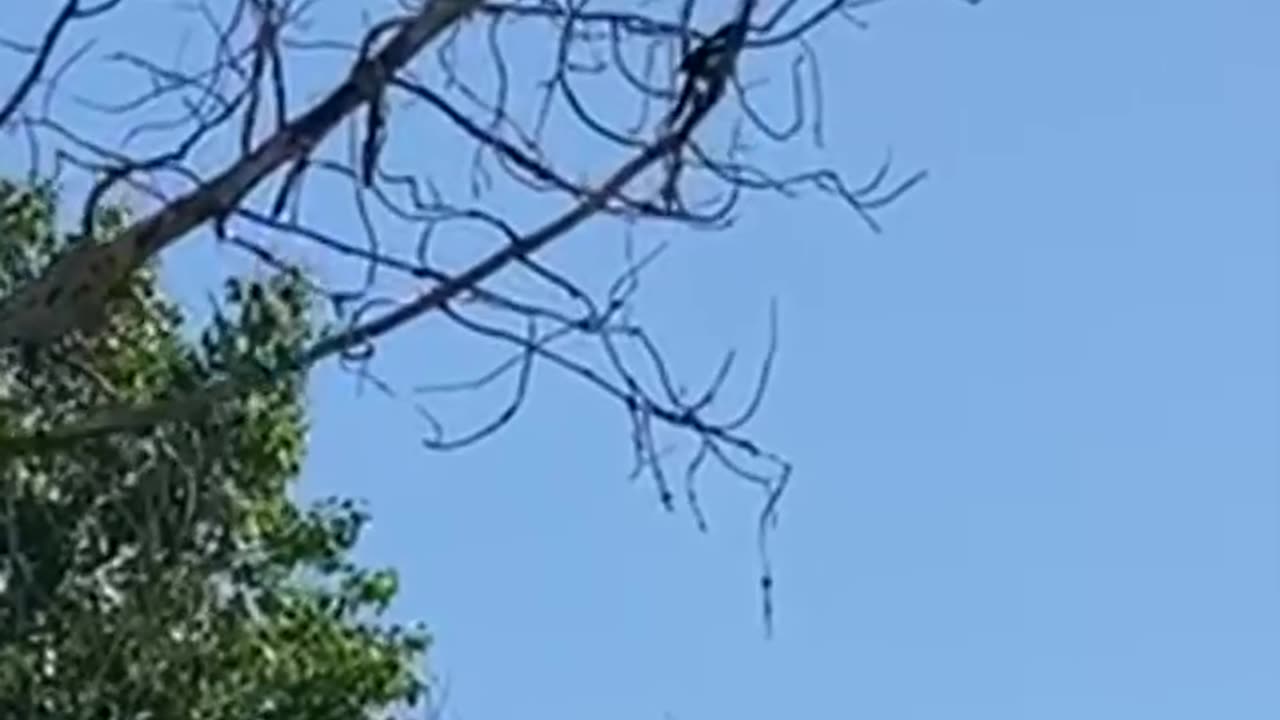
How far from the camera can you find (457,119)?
2.43m

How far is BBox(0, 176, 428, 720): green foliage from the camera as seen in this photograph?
9.41ft

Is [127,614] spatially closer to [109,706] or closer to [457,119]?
[457,119]

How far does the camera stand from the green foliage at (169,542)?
287 centimetres

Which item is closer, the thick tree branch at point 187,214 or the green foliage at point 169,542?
the thick tree branch at point 187,214

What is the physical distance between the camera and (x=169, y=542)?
3184 millimetres

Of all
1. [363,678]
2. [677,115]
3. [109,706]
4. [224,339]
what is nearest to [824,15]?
[677,115]

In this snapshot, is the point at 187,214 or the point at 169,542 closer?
the point at 187,214

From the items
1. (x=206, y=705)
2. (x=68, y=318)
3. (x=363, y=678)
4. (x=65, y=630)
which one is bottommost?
(x=68, y=318)

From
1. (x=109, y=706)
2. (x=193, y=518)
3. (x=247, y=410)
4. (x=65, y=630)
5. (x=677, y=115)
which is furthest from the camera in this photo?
(x=109, y=706)

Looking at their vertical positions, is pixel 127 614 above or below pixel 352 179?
above

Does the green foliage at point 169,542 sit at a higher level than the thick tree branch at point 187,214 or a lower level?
higher

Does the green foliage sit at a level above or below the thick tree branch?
above

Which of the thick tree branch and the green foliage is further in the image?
the green foliage

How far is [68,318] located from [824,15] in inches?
20.4
